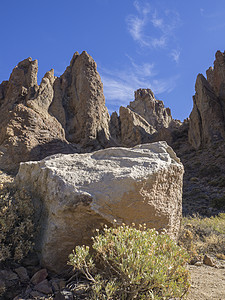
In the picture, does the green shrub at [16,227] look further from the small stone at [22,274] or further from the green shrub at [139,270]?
the green shrub at [139,270]

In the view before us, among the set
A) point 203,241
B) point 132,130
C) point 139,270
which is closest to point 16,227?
point 139,270

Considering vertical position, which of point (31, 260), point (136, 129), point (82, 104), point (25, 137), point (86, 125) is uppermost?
point (136, 129)

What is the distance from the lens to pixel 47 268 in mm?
3248

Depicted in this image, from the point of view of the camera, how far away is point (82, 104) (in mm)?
29672

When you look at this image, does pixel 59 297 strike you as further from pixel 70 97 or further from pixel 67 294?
pixel 70 97

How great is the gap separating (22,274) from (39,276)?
9.0 inches

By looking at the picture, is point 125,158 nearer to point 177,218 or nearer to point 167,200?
point 167,200

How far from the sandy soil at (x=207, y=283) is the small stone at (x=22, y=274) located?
78.5 inches

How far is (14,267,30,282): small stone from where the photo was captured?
9.77ft

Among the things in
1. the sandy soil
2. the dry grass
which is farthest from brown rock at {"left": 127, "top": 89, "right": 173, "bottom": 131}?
the sandy soil

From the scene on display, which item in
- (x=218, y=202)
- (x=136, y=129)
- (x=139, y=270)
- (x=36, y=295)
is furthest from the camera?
(x=136, y=129)

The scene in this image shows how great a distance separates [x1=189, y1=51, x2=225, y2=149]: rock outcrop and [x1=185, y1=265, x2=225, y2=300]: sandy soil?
2784cm

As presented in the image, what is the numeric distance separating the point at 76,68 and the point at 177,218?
31717mm

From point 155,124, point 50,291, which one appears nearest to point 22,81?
point 50,291
